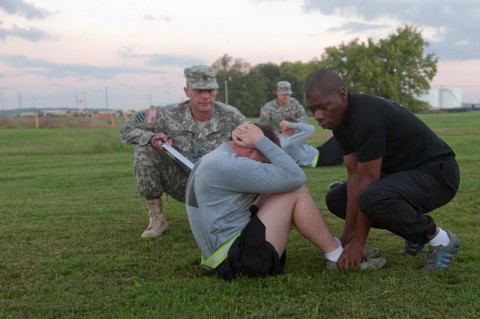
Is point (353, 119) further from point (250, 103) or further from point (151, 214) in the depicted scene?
point (250, 103)

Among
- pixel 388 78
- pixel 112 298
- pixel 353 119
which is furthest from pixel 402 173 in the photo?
pixel 388 78

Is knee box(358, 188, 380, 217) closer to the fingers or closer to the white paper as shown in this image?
the white paper

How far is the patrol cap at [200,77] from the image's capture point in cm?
498

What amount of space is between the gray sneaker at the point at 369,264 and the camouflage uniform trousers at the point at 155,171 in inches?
74.4

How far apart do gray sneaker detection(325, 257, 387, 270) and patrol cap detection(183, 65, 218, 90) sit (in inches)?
81.5

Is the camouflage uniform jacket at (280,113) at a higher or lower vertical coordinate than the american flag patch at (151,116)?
lower

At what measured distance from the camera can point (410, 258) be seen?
157 inches

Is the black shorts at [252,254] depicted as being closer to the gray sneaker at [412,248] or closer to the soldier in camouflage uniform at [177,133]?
the gray sneaker at [412,248]

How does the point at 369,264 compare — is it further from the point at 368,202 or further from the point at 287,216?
the point at 287,216

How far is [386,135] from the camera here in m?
3.43

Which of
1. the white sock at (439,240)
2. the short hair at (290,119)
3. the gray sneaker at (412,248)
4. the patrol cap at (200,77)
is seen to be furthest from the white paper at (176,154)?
the short hair at (290,119)

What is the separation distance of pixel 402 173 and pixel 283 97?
806 centimetres

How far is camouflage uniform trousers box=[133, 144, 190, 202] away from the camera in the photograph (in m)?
5.09

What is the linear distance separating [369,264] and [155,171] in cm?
226
